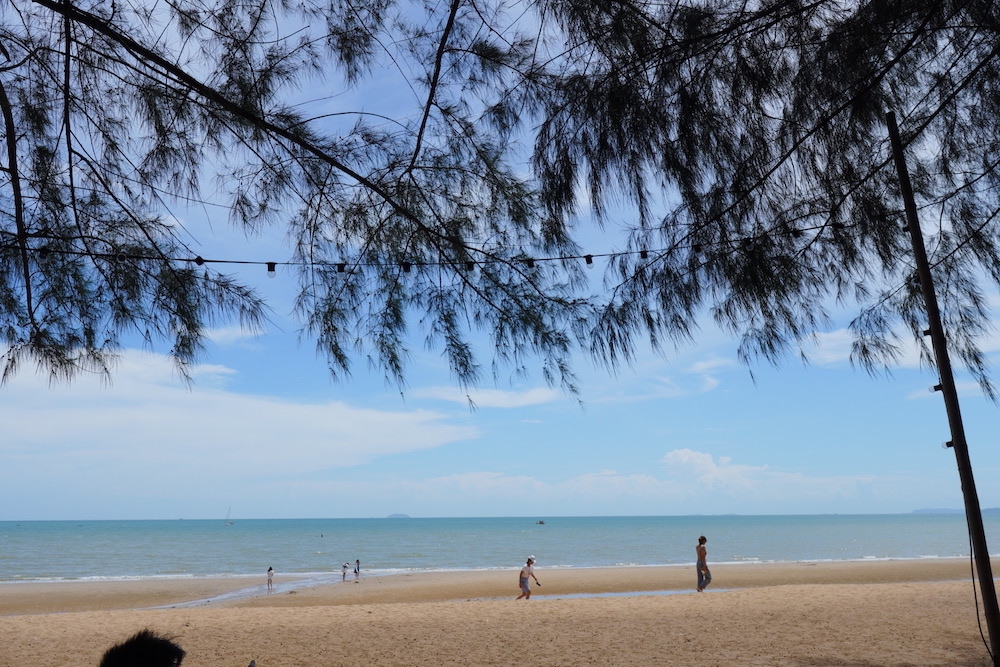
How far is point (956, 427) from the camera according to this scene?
3619 mm

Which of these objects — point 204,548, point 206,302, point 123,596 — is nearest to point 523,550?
point 204,548

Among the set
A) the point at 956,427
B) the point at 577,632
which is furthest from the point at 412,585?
the point at 956,427

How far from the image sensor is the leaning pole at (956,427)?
3.48 meters

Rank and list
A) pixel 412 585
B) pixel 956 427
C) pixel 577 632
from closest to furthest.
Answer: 1. pixel 956 427
2. pixel 577 632
3. pixel 412 585

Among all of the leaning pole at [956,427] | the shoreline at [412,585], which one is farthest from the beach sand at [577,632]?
the shoreline at [412,585]

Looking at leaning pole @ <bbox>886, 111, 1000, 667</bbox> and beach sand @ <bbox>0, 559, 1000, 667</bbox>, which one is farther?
beach sand @ <bbox>0, 559, 1000, 667</bbox>

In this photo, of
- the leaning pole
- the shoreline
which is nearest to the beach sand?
the leaning pole

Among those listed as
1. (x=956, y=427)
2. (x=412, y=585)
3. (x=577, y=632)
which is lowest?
(x=412, y=585)

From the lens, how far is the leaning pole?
3.48m

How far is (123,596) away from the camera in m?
20.2

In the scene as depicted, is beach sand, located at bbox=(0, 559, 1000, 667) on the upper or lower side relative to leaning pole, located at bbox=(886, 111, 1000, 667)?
lower

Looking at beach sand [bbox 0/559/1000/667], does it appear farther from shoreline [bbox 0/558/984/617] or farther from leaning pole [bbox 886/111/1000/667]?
shoreline [bbox 0/558/984/617]

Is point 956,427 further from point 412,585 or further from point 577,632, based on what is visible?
point 412,585

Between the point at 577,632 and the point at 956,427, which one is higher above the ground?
the point at 956,427
